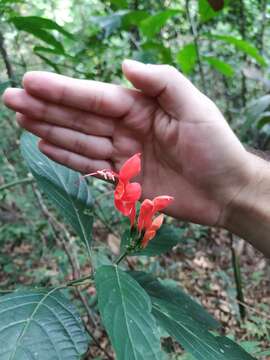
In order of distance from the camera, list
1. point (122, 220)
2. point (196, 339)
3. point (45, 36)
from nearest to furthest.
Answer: point (196, 339)
point (45, 36)
point (122, 220)

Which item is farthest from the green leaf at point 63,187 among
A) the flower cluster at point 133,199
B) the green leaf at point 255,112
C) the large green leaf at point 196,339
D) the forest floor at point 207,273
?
the green leaf at point 255,112

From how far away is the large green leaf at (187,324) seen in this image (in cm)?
83

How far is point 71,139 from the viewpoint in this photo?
1.19m

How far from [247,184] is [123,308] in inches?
26.1

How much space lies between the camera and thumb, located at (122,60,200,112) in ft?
3.32

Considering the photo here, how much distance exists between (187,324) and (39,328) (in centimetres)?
31

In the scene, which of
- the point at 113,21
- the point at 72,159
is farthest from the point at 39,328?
the point at 113,21

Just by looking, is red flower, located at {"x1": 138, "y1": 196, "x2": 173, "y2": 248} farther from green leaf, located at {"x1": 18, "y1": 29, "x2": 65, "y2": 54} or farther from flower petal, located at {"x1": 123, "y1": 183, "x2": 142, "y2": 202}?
green leaf, located at {"x1": 18, "y1": 29, "x2": 65, "y2": 54}

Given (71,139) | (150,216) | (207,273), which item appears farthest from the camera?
(207,273)

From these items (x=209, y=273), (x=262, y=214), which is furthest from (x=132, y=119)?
(x=209, y=273)

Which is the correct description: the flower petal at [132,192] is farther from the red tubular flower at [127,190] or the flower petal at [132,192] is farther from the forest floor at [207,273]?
the forest floor at [207,273]

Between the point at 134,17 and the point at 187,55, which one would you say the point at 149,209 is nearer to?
the point at 187,55

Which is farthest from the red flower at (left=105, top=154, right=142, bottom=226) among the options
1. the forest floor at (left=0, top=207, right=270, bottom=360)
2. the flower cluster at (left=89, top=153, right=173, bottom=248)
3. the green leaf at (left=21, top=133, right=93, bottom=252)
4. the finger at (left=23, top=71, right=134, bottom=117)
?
the forest floor at (left=0, top=207, right=270, bottom=360)

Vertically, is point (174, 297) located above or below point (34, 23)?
below
